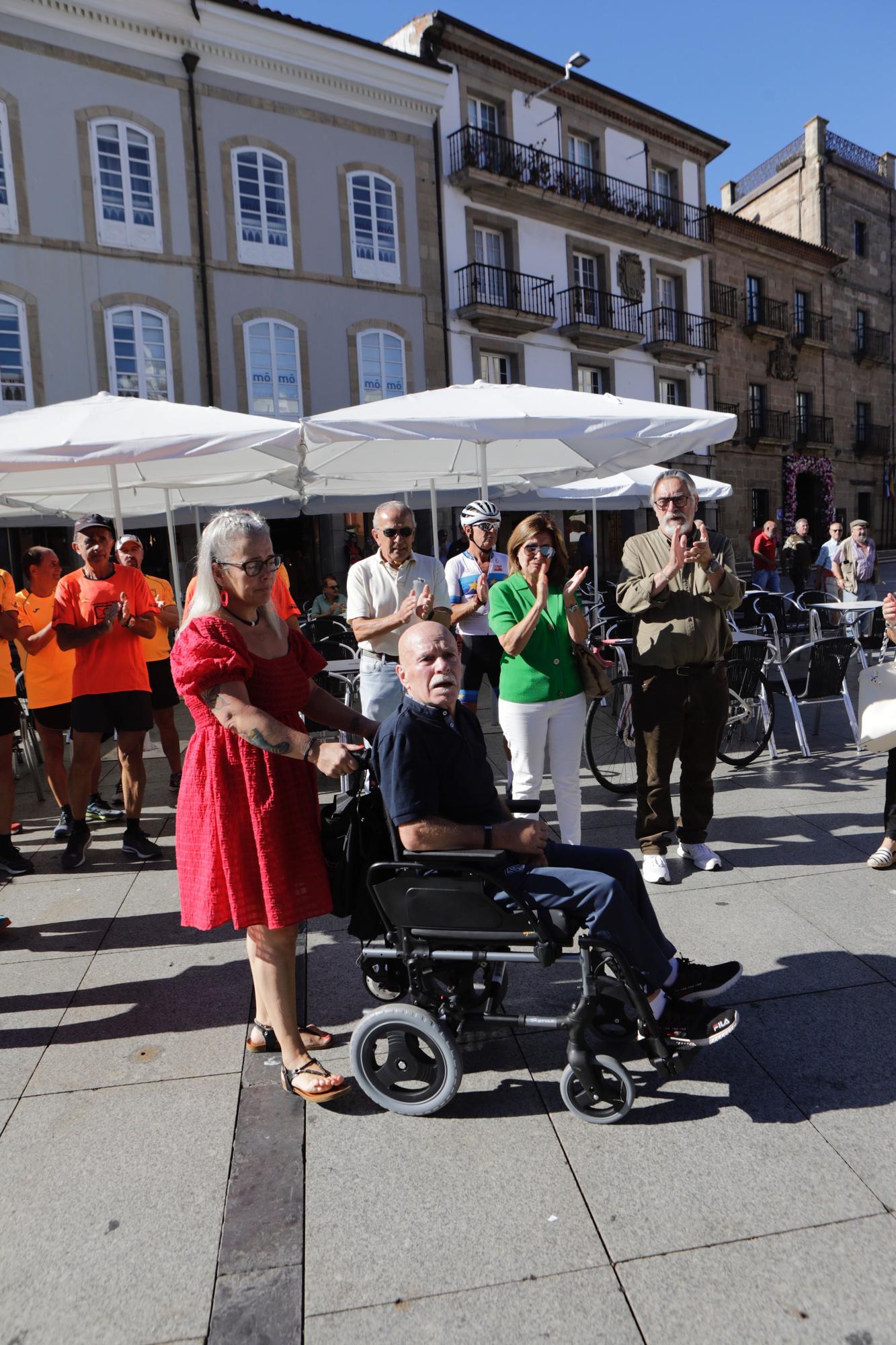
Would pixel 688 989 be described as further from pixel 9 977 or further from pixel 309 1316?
pixel 9 977

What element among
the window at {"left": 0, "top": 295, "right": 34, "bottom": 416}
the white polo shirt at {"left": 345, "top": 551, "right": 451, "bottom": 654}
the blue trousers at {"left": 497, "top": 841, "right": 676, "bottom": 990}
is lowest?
the blue trousers at {"left": 497, "top": 841, "right": 676, "bottom": 990}

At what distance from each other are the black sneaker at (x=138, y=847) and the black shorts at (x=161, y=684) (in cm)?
129

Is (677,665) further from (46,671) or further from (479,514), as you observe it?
(46,671)

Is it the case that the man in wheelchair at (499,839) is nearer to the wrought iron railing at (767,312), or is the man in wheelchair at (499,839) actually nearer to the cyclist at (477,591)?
the cyclist at (477,591)

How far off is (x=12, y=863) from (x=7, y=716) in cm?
84

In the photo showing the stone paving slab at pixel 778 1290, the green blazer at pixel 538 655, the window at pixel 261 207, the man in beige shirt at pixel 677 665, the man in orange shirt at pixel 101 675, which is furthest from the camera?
the window at pixel 261 207

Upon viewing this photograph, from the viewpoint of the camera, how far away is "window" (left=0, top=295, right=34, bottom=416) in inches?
559

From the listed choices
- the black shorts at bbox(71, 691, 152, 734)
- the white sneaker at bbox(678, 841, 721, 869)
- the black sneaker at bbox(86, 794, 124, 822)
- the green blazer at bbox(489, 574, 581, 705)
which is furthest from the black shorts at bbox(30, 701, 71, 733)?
the white sneaker at bbox(678, 841, 721, 869)

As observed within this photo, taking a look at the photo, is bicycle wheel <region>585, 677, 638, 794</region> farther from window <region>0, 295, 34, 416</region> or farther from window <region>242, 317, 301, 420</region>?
window <region>0, 295, 34, 416</region>

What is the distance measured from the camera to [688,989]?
273cm

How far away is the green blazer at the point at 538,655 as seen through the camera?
3979 mm

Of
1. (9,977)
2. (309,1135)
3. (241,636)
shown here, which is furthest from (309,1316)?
(9,977)

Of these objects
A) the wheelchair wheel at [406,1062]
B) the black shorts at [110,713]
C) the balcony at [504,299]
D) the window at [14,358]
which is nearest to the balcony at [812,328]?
the balcony at [504,299]

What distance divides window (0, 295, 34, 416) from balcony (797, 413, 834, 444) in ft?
73.4
